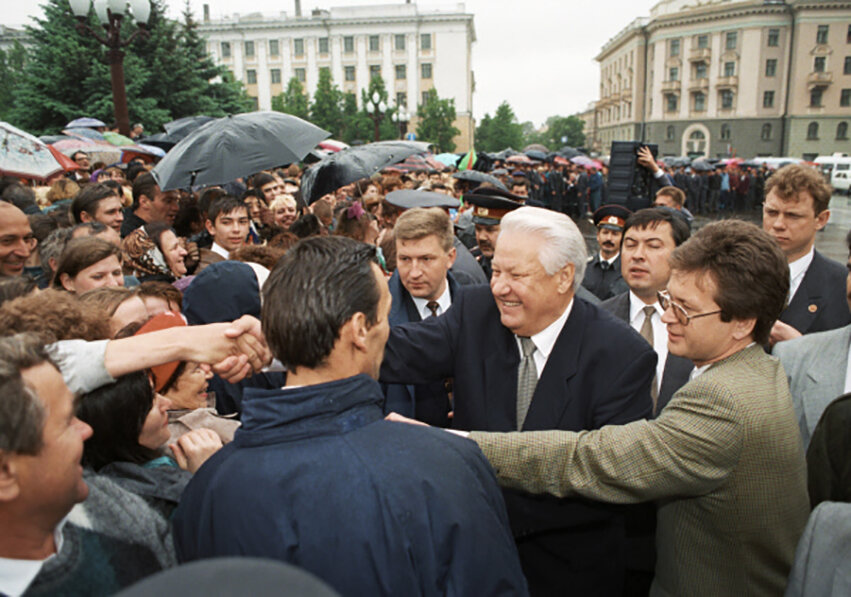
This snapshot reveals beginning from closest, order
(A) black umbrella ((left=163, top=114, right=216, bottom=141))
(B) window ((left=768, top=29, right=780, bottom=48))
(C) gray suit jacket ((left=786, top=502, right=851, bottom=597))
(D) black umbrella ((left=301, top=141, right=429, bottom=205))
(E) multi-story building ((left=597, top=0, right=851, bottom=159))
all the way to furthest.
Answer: (C) gray suit jacket ((left=786, top=502, right=851, bottom=597)), (D) black umbrella ((left=301, top=141, right=429, bottom=205)), (A) black umbrella ((left=163, top=114, right=216, bottom=141)), (E) multi-story building ((left=597, top=0, right=851, bottom=159)), (B) window ((left=768, top=29, right=780, bottom=48))

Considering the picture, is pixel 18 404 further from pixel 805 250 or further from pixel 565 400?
pixel 805 250

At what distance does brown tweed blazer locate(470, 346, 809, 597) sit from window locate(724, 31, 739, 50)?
2761 inches

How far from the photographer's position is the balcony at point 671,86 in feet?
209

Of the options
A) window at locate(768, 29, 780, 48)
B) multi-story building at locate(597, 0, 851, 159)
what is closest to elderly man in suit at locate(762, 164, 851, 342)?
multi-story building at locate(597, 0, 851, 159)

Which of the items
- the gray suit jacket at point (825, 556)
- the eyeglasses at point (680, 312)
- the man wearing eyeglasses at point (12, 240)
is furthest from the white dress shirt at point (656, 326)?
the man wearing eyeglasses at point (12, 240)

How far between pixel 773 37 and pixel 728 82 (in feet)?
17.4

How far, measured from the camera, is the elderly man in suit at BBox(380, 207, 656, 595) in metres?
2.31

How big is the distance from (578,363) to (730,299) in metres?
0.60

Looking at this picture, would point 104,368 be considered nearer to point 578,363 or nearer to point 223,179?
point 578,363

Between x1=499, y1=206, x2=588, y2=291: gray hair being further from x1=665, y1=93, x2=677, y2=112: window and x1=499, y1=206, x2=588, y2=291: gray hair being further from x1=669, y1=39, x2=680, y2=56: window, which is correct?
x1=669, y1=39, x2=680, y2=56: window

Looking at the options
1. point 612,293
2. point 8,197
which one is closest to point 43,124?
point 8,197

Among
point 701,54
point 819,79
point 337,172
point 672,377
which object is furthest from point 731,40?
point 672,377

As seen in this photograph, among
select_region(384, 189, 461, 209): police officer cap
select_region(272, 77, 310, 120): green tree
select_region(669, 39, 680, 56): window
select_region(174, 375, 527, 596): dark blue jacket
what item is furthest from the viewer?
select_region(669, 39, 680, 56): window

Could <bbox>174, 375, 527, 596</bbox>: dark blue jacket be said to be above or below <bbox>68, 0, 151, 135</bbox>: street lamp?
below
